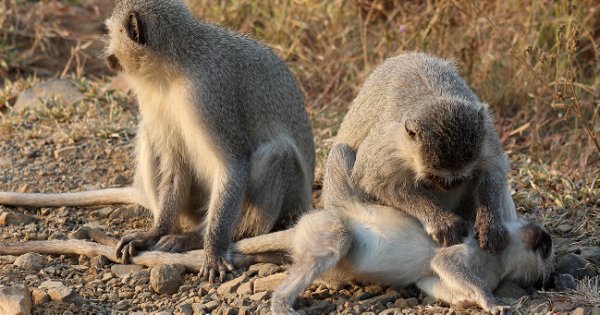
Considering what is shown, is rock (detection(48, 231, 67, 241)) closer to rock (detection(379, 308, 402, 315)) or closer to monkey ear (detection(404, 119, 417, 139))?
rock (detection(379, 308, 402, 315))

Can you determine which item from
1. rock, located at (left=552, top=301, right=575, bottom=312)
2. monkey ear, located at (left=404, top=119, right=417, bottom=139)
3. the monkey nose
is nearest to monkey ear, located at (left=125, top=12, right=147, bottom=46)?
the monkey nose

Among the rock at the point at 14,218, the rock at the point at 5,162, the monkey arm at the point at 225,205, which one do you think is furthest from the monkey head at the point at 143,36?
the rock at the point at 5,162

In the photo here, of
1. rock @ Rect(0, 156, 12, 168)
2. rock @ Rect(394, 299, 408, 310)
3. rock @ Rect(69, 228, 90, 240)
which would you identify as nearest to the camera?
rock @ Rect(394, 299, 408, 310)

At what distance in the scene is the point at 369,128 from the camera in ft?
17.6

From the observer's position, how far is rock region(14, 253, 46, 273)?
16.7ft

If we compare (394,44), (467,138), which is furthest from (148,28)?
(394,44)

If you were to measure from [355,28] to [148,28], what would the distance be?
372 centimetres

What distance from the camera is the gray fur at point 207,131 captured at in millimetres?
5324

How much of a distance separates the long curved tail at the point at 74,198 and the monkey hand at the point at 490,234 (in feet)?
8.08

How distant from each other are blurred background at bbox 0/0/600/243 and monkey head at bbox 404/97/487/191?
1.76 metres

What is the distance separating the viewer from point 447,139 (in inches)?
173

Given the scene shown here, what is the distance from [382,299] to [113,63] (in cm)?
223

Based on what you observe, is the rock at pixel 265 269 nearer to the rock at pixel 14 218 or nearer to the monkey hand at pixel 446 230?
the monkey hand at pixel 446 230

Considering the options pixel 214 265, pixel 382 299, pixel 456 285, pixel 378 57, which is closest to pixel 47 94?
pixel 378 57
